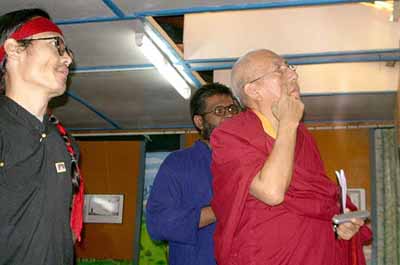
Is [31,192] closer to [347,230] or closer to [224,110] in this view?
[347,230]

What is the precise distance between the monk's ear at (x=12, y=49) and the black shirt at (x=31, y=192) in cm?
16

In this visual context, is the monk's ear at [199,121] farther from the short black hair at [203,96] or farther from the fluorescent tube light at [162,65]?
the fluorescent tube light at [162,65]

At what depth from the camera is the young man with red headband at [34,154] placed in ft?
4.54

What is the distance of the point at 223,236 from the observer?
152cm

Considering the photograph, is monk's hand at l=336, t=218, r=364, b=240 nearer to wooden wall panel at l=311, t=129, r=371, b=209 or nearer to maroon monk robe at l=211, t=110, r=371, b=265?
maroon monk robe at l=211, t=110, r=371, b=265

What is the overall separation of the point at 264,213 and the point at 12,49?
3.08ft

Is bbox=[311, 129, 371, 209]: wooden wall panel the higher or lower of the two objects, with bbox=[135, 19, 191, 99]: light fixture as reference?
lower

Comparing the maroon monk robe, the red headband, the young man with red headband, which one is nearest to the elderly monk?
the maroon monk robe

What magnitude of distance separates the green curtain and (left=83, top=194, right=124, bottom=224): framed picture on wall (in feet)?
7.97

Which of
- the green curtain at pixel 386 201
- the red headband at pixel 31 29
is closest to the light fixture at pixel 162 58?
the red headband at pixel 31 29

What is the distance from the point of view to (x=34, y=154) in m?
1.48

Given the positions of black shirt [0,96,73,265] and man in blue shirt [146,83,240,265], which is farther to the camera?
man in blue shirt [146,83,240,265]

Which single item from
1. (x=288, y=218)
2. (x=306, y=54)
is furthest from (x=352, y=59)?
(x=288, y=218)

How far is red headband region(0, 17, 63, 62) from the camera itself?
1.64 metres
